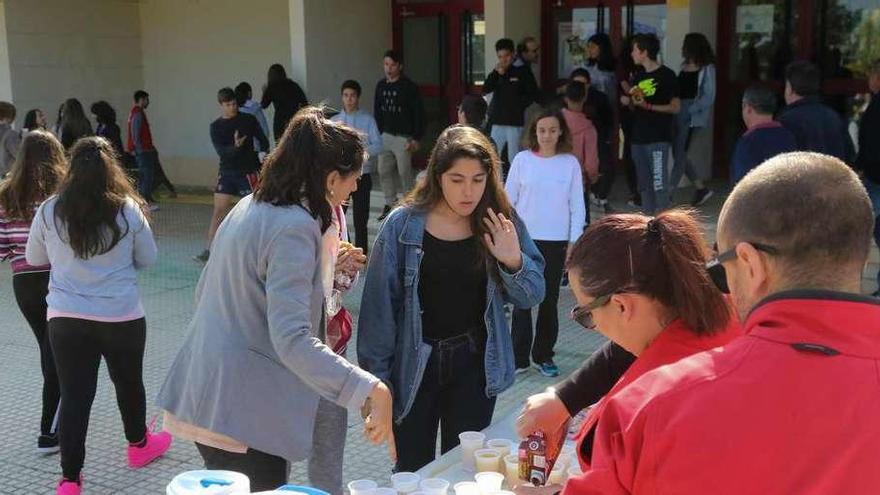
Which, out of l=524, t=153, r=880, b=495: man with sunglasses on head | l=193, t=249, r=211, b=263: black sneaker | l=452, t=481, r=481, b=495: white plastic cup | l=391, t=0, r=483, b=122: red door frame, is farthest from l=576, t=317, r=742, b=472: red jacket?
l=391, t=0, r=483, b=122: red door frame

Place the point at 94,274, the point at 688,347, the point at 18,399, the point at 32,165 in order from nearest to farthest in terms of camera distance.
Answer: the point at 688,347 < the point at 94,274 < the point at 32,165 < the point at 18,399

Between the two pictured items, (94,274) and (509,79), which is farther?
(509,79)

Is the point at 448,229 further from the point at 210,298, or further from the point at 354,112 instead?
the point at 354,112

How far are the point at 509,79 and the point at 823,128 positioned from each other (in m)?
4.55

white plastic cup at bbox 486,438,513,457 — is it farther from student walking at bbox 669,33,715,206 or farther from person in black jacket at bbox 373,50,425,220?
person in black jacket at bbox 373,50,425,220

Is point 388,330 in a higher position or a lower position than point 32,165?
lower

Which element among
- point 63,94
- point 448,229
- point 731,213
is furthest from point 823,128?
point 63,94

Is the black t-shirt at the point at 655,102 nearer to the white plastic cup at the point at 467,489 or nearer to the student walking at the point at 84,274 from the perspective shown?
the student walking at the point at 84,274

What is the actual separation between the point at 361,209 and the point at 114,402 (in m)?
4.12

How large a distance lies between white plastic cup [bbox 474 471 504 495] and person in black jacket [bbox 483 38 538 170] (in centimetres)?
778

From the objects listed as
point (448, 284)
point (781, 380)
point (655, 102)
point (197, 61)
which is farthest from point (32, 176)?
point (197, 61)

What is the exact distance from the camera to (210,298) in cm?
288

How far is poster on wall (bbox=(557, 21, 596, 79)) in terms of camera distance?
40.4 feet

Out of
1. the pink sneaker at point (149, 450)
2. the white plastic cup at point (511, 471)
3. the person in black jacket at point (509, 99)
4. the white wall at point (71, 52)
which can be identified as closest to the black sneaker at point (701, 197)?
the person in black jacket at point (509, 99)
